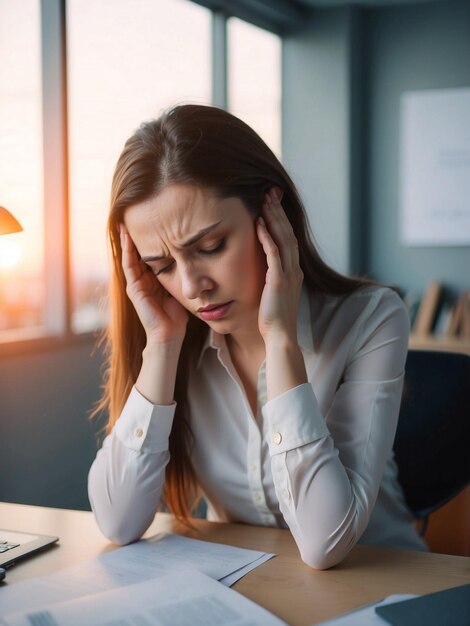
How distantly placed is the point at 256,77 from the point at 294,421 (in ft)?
12.9

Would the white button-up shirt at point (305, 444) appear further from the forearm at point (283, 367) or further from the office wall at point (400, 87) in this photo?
→ the office wall at point (400, 87)

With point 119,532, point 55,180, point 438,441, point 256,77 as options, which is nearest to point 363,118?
point 256,77

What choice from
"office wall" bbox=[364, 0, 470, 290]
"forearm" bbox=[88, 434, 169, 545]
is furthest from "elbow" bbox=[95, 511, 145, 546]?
"office wall" bbox=[364, 0, 470, 290]

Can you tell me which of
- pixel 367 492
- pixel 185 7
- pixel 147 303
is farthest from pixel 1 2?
pixel 367 492

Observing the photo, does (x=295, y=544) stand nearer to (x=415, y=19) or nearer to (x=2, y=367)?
(x=2, y=367)

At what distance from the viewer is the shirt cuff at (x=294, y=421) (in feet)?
3.88

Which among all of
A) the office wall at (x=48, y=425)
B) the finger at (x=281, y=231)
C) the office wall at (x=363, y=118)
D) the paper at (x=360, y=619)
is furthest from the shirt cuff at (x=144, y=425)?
the office wall at (x=363, y=118)

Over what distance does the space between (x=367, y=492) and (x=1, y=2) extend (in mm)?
2533

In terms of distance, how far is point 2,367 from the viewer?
9.20ft

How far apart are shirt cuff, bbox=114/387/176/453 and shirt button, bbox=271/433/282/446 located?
228 mm

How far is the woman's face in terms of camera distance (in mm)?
1265

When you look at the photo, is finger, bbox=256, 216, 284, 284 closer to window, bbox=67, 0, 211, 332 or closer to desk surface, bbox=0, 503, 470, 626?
desk surface, bbox=0, 503, 470, 626

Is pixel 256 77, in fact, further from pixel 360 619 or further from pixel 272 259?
pixel 360 619

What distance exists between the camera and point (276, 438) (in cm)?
120
